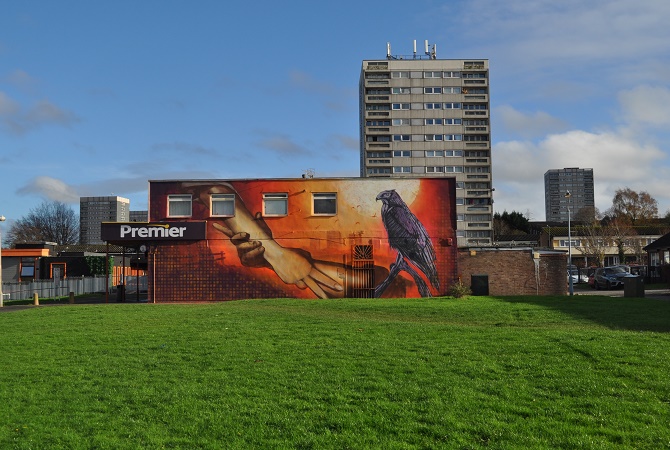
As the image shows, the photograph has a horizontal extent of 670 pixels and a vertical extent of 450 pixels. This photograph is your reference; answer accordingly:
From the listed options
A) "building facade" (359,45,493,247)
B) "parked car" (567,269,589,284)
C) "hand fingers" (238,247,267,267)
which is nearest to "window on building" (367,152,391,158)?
"building facade" (359,45,493,247)

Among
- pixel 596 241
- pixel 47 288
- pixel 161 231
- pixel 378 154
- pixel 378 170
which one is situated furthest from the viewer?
pixel 378 154

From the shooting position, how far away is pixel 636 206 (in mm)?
109000

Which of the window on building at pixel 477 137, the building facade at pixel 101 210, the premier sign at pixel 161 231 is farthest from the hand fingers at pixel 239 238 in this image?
the building facade at pixel 101 210

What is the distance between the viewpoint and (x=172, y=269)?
3350cm

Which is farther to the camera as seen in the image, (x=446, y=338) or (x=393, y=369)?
(x=446, y=338)

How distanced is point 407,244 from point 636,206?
8935cm

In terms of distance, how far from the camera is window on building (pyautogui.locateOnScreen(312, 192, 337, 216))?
33.9 m

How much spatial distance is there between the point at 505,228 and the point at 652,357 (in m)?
110

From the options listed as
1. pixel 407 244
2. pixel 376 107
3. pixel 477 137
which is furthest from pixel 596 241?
pixel 407 244

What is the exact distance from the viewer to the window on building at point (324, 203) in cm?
3391

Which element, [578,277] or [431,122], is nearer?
[578,277]

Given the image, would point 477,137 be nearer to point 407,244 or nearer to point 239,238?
point 407,244

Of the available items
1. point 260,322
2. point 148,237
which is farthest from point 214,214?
point 260,322

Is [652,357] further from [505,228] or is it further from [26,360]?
[505,228]
